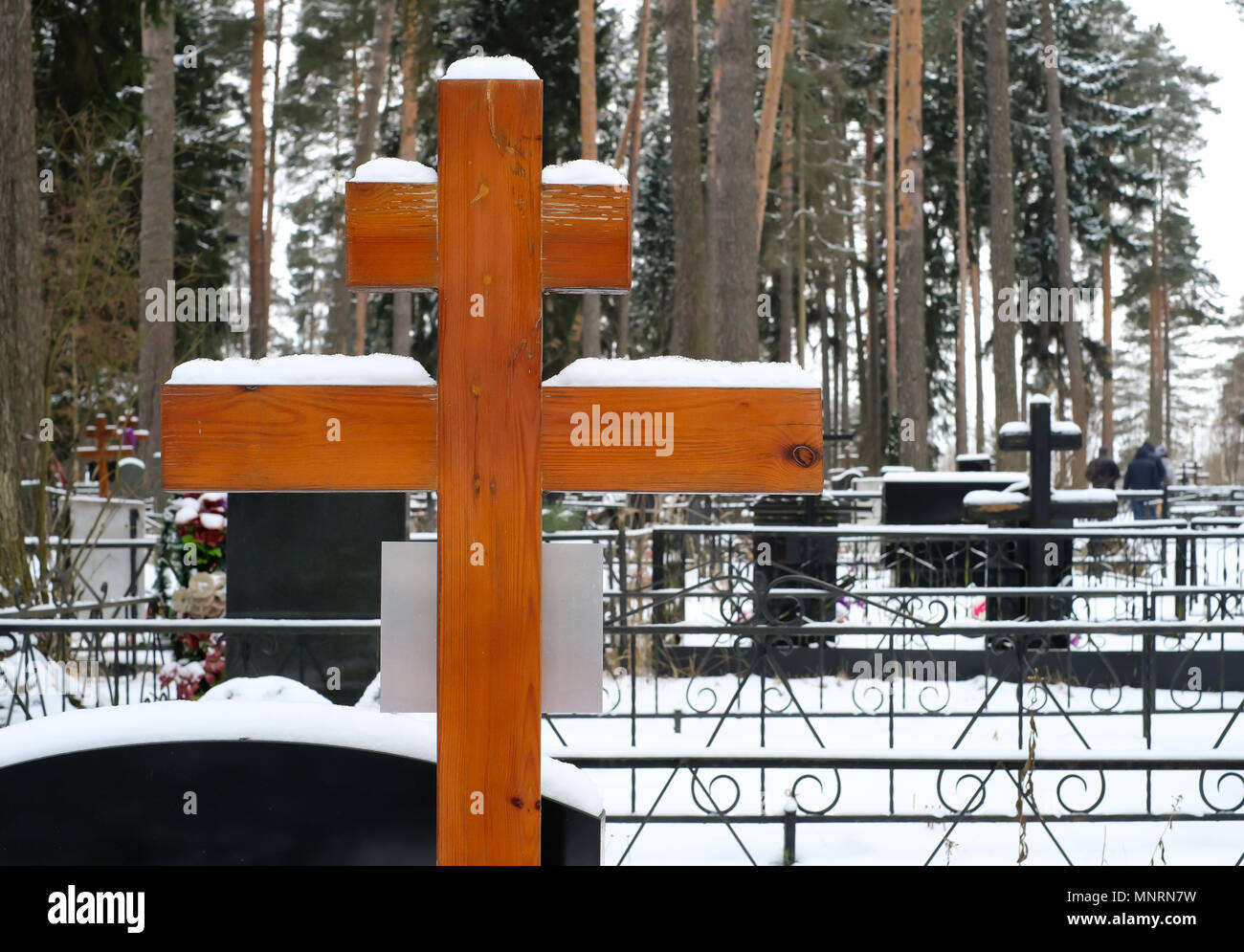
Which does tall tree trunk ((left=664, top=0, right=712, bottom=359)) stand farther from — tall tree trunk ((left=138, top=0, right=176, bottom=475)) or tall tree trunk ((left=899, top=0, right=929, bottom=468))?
tall tree trunk ((left=138, top=0, right=176, bottom=475))

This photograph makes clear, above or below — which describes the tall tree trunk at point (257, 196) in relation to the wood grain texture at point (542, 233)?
above

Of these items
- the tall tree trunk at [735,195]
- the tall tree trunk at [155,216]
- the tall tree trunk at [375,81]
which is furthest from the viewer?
the tall tree trunk at [375,81]

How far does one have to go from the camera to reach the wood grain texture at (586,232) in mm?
1895

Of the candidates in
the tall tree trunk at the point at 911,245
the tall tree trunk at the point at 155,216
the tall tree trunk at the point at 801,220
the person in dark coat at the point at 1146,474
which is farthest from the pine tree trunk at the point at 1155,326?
the tall tree trunk at the point at 155,216

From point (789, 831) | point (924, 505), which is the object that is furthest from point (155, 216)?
point (789, 831)

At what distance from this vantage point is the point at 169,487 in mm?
1947

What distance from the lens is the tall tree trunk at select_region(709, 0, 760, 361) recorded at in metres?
11.7

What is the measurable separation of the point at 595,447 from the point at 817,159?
3253cm

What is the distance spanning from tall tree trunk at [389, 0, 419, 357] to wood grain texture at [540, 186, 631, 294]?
17876 millimetres

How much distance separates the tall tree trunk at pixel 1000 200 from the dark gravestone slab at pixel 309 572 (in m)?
15.1

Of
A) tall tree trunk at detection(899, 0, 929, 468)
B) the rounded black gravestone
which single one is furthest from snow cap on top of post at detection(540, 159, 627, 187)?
tall tree trunk at detection(899, 0, 929, 468)

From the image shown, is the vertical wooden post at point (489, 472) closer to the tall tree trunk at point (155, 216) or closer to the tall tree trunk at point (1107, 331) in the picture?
the tall tree trunk at point (155, 216)
